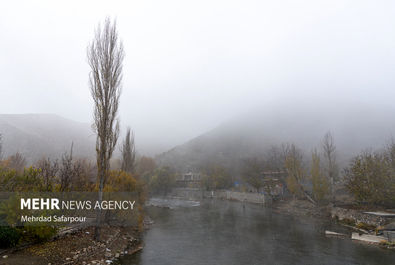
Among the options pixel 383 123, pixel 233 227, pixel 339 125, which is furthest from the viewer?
pixel 339 125

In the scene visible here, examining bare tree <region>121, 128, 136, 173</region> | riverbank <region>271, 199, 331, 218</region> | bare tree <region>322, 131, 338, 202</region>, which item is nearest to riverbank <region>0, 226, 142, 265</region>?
bare tree <region>121, 128, 136, 173</region>

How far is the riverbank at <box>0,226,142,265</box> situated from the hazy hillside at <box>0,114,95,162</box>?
6843cm

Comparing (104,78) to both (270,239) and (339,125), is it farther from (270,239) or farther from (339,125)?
(339,125)

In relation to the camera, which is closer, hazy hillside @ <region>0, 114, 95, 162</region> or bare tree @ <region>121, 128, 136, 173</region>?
bare tree @ <region>121, 128, 136, 173</region>

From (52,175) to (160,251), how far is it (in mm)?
8881

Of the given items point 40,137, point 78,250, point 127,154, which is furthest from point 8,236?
point 40,137

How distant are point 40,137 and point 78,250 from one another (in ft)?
435

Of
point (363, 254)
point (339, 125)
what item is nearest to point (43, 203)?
point (363, 254)

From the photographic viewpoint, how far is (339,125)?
510 feet

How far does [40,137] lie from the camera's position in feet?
384

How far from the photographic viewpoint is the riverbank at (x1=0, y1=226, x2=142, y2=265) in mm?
9284

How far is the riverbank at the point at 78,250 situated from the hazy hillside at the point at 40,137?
6843cm

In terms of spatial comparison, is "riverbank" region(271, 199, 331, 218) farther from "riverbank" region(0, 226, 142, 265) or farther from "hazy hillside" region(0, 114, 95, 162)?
"hazy hillside" region(0, 114, 95, 162)

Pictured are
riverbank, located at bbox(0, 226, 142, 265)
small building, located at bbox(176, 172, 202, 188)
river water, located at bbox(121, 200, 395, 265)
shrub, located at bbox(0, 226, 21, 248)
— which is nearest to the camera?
riverbank, located at bbox(0, 226, 142, 265)
